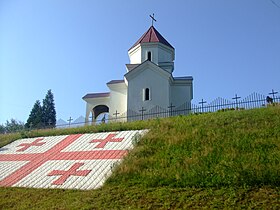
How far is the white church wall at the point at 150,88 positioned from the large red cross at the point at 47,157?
10.5 meters

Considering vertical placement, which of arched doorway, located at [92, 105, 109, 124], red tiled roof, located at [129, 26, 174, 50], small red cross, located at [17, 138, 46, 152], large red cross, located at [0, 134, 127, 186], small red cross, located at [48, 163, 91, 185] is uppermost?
red tiled roof, located at [129, 26, 174, 50]

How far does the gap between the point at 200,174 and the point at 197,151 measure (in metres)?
1.89

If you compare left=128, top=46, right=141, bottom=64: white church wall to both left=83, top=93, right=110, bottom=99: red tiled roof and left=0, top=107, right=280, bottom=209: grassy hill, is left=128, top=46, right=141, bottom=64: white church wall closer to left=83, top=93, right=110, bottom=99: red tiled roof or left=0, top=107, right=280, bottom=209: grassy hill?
left=83, top=93, right=110, bottom=99: red tiled roof

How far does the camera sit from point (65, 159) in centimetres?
1362

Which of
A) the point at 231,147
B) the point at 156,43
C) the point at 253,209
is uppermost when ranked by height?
the point at 156,43

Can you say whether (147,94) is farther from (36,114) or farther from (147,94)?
(36,114)

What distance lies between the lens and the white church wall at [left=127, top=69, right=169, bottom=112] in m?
26.0

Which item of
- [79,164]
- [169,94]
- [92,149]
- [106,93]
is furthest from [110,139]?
[106,93]

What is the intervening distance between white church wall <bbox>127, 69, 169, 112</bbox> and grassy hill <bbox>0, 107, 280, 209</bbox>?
12085mm

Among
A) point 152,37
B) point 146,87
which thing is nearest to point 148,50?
point 152,37

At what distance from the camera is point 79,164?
12633 millimetres

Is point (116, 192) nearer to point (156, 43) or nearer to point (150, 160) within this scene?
point (150, 160)

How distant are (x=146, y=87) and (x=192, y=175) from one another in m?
17.7

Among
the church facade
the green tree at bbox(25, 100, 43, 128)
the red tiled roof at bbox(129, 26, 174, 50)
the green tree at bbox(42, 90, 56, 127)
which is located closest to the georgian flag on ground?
the church facade
